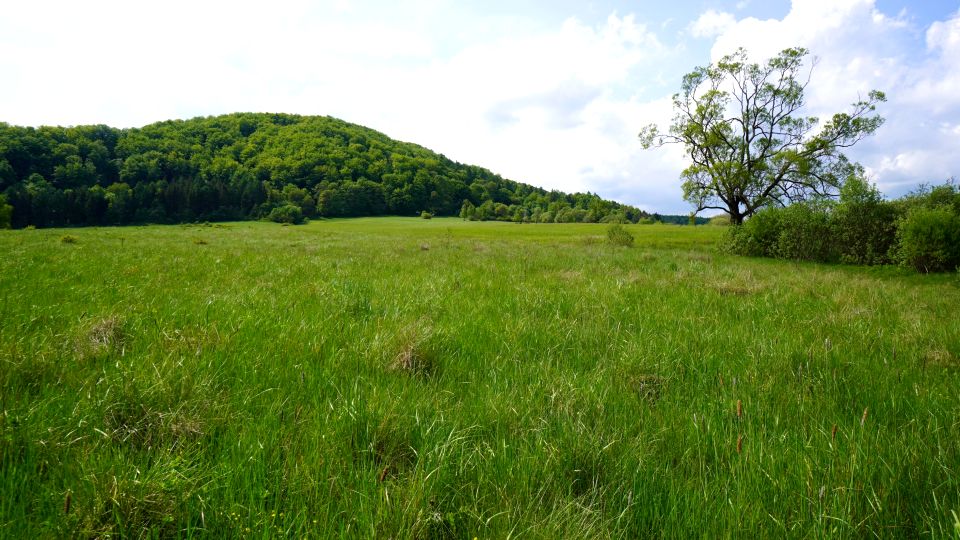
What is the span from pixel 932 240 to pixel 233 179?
13668 cm

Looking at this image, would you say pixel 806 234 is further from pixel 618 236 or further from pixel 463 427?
pixel 463 427

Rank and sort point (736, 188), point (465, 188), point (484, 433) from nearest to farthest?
1. point (484, 433)
2. point (736, 188)
3. point (465, 188)

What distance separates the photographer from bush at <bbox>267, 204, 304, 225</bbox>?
94562 mm

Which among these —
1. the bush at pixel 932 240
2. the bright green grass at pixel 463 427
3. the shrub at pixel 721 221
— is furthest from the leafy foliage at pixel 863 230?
the shrub at pixel 721 221

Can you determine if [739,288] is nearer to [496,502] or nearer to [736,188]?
[496,502]

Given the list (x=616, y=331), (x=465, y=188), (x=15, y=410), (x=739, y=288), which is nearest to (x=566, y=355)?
(x=616, y=331)

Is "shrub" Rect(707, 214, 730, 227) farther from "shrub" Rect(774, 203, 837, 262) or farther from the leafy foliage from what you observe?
"shrub" Rect(774, 203, 837, 262)

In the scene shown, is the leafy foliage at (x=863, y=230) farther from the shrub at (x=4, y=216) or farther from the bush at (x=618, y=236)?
the shrub at (x=4, y=216)

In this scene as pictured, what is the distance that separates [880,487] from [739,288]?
289 inches

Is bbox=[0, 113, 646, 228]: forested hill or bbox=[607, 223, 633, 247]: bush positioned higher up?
bbox=[0, 113, 646, 228]: forested hill

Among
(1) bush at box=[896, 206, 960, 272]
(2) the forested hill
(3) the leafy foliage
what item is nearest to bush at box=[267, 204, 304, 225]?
(2) the forested hill

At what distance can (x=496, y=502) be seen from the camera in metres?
1.78

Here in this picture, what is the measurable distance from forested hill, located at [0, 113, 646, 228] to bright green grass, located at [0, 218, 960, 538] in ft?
298

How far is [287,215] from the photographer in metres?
96.8
